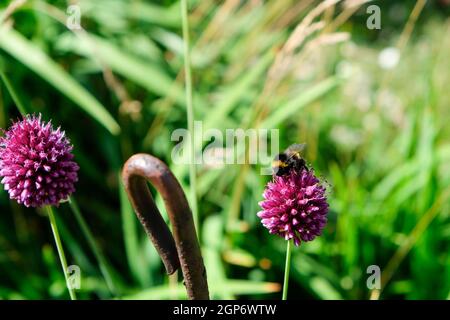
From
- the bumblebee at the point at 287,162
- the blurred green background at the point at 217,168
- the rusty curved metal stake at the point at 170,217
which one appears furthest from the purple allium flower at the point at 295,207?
the blurred green background at the point at 217,168

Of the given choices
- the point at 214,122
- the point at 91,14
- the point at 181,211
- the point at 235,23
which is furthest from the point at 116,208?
the point at 181,211

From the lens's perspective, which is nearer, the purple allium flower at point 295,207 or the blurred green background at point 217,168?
the purple allium flower at point 295,207

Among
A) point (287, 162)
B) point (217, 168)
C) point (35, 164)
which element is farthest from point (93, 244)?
A: point (217, 168)

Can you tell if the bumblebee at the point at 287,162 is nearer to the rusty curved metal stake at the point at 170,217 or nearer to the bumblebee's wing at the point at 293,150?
the bumblebee's wing at the point at 293,150

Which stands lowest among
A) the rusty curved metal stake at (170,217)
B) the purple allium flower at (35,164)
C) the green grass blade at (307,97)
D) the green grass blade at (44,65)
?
the rusty curved metal stake at (170,217)

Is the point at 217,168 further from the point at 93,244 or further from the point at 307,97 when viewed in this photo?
the point at 93,244

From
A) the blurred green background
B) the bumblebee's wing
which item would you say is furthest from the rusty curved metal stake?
the blurred green background
